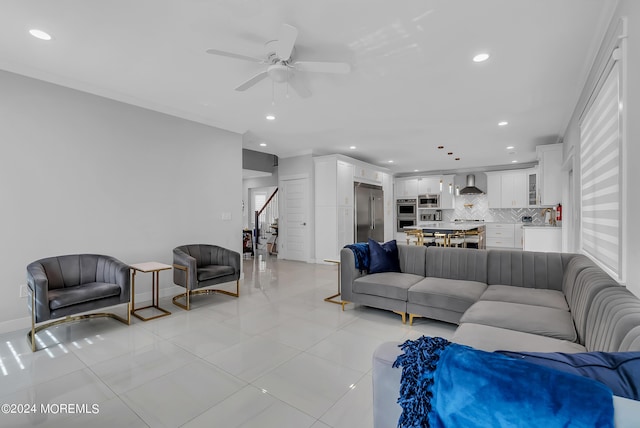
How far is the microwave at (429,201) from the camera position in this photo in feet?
33.0

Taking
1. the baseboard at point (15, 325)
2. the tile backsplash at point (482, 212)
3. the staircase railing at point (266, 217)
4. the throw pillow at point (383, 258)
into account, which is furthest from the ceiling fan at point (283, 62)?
the tile backsplash at point (482, 212)

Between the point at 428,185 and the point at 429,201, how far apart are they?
55cm

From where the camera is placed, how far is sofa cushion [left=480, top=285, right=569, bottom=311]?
2.54 meters

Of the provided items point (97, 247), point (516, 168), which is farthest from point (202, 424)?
point (516, 168)

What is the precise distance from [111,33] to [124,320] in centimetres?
287

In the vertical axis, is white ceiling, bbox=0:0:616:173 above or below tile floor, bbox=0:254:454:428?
above

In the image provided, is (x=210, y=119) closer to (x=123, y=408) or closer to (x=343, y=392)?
(x=123, y=408)

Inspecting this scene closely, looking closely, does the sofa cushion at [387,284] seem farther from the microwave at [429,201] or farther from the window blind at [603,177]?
the microwave at [429,201]

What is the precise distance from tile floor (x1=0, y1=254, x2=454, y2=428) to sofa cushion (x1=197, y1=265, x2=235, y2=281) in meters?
0.41

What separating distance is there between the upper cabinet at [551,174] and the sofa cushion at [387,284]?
3673mm

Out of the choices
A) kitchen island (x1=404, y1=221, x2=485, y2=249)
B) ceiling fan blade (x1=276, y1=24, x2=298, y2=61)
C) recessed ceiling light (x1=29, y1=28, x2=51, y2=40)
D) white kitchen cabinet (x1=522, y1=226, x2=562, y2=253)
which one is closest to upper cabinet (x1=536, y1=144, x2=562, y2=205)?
white kitchen cabinet (x1=522, y1=226, x2=562, y2=253)

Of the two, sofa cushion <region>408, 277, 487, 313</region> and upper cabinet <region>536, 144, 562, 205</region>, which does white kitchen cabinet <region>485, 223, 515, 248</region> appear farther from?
sofa cushion <region>408, 277, 487, 313</region>

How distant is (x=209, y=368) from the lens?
7.72 feet

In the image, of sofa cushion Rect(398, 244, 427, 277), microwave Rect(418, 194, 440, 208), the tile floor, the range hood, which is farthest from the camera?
microwave Rect(418, 194, 440, 208)
